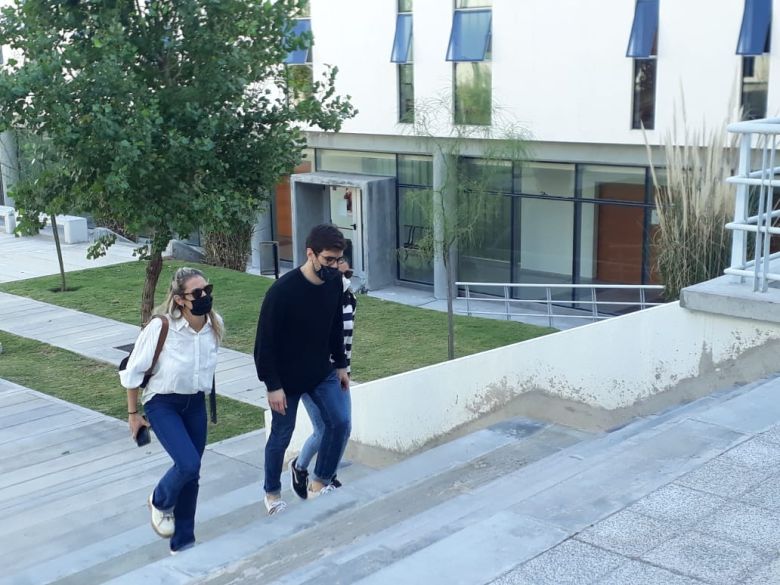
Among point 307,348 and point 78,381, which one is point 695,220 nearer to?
point 307,348

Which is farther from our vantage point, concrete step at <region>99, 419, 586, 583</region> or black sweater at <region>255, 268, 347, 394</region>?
black sweater at <region>255, 268, 347, 394</region>

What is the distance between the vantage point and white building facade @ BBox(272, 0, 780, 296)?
49.0ft

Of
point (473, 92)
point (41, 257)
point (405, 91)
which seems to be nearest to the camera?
point (473, 92)

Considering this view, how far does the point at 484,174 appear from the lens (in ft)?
47.6

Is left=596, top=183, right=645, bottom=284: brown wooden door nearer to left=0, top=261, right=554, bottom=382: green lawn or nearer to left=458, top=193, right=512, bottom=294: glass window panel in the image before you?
left=458, top=193, right=512, bottom=294: glass window panel

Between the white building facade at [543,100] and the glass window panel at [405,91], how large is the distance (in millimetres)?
34

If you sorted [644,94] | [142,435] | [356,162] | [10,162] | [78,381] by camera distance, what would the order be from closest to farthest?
[142,435], [78,381], [644,94], [356,162], [10,162]

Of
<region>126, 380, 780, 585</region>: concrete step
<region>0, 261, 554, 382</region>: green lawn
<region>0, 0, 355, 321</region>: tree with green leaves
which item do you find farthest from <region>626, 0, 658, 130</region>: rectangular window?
<region>126, 380, 780, 585</region>: concrete step

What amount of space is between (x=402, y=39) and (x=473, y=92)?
2291mm

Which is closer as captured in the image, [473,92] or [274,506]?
[274,506]

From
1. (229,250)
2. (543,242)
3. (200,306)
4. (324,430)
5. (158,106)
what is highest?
(158,106)

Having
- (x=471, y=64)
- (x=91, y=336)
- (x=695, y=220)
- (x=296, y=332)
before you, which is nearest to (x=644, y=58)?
(x=471, y=64)

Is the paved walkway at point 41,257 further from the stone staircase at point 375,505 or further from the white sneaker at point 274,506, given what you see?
the white sneaker at point 274,506

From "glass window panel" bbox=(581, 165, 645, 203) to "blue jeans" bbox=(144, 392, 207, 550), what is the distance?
1240cm
